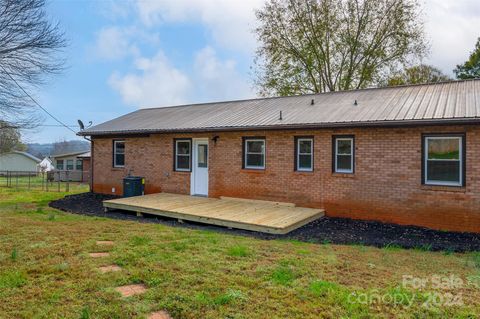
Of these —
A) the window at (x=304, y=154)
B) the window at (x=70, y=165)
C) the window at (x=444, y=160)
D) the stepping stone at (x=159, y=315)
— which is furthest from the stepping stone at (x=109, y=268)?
the window at (x=70, y=165)

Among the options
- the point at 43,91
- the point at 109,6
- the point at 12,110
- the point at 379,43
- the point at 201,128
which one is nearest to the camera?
the point at 201,128

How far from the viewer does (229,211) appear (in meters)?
9.08

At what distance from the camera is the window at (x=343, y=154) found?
29.9 feet

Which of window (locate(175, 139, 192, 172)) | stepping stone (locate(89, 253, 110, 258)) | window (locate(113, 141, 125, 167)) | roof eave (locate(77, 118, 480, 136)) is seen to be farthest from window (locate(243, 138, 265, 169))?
stepping stone (locate(89, 253, 110, 258))

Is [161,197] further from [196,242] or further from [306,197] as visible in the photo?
[196,242]

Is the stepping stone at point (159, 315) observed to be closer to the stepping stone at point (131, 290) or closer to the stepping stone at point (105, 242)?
the stepping stone at point (131, 290)

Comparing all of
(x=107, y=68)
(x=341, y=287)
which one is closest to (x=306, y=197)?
(x=341, y=287)

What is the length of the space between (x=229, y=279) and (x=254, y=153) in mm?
6864

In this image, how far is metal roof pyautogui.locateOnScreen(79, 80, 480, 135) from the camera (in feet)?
26.5

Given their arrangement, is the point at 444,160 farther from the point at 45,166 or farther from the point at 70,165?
the point at 45,166

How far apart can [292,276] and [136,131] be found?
10.0 metres

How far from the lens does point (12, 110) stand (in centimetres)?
1466

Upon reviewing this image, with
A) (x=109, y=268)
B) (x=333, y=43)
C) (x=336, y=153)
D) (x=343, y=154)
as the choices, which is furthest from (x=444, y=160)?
(x=333, y=43)

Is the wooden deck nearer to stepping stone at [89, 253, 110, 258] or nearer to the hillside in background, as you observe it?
stepping stone at [89, 253, 110, 258]
